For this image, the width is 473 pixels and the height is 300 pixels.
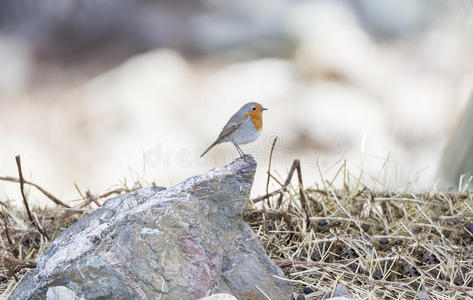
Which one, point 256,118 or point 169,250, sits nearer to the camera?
point 169,250

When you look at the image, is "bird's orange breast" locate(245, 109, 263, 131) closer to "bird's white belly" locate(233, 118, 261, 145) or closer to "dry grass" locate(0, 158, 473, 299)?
"bird's white belly" locate(233, 118, 261, 145)

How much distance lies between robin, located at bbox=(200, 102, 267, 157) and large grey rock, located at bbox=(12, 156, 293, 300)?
272 millimetres

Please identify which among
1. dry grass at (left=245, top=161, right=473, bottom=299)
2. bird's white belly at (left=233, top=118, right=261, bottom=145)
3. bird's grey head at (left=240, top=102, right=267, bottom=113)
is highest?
bird's grey head at (left=240, top=102, right=267, bottom=113)

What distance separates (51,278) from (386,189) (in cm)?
129

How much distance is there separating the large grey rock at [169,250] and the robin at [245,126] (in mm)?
272

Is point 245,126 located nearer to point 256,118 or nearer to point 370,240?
point 256,118

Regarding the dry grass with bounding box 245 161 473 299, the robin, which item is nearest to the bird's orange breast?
the robin

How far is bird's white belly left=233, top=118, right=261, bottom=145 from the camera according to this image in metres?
1.56

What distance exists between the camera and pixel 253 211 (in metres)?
1.68

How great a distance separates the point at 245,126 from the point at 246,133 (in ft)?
0.08

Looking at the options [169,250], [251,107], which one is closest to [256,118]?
[251,107]

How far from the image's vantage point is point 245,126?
1.56 m

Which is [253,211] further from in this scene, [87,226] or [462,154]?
[462,154]

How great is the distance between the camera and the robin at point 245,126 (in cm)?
156
